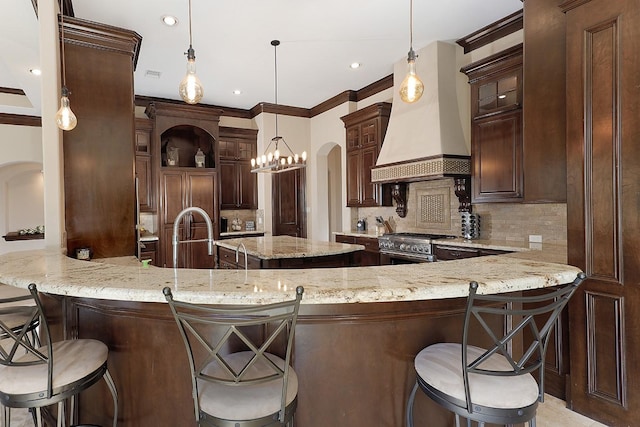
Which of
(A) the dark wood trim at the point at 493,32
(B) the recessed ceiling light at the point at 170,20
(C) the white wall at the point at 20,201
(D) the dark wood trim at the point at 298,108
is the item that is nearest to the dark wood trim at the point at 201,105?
(D) the dark wood trim at the point at 298,108

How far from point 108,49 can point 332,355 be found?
3.35 m

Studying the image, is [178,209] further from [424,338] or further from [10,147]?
[424,338]

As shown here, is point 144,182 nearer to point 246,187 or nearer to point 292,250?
point 246,187

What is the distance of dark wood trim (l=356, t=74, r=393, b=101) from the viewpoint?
17.6 ft

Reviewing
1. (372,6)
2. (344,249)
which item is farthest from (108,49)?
(344,249)

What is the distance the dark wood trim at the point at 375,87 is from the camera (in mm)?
5371

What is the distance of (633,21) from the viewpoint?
1.91 metres

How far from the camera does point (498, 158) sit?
3.74 meters

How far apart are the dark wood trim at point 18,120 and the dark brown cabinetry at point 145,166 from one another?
2335 mm

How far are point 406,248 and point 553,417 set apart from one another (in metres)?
2.32

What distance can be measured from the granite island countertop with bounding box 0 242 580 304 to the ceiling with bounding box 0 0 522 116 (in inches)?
95.5

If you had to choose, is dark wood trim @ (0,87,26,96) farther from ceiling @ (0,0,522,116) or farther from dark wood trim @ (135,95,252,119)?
dark wood trim @ (135,95,252,119)

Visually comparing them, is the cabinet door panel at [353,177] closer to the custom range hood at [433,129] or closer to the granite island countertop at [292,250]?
the custom range hood at [433,129]

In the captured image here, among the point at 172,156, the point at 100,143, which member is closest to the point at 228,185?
the point at 172,156
